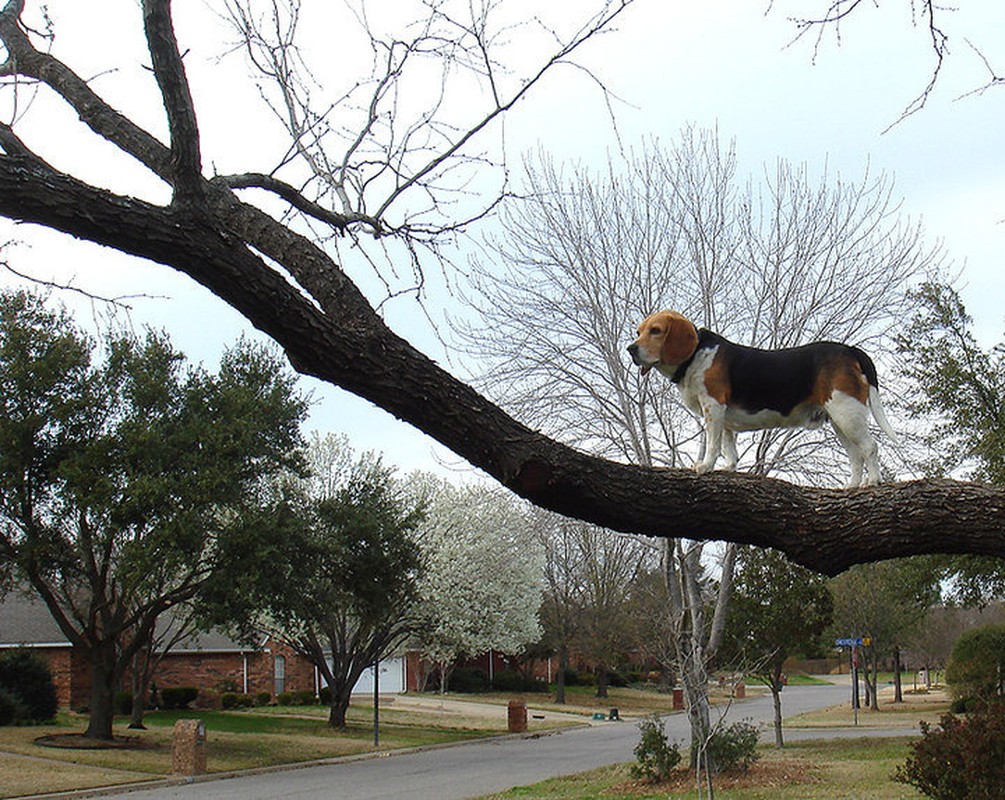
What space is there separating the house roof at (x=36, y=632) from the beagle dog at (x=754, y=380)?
1144 inches

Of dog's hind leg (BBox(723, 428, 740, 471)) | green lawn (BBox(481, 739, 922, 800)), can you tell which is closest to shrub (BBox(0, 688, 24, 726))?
green lawn (BBox(481, 739, 922, 800))

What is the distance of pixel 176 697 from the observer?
122 feet

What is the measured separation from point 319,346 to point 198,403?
21.9m

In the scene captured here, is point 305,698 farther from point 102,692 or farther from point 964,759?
point 964,759

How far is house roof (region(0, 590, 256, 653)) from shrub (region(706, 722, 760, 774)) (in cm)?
1731

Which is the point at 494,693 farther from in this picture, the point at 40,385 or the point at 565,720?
the point at 40,385

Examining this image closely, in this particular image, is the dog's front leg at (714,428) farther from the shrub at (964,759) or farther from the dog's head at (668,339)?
the shrub at (964,759)

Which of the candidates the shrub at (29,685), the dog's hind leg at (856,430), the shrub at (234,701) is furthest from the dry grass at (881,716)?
the dog's hind leg at (856,430)

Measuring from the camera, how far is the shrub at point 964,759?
1104 cm

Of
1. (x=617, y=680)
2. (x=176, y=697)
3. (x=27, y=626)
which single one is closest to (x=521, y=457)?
(x=176, y=697)

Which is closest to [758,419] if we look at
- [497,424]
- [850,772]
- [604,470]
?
[604,470]

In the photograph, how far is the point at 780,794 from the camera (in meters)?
15.7

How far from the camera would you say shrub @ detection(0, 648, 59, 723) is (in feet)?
94.1

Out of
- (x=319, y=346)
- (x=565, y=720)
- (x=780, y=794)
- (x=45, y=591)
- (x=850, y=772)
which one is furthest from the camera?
(x=565, y=720)
